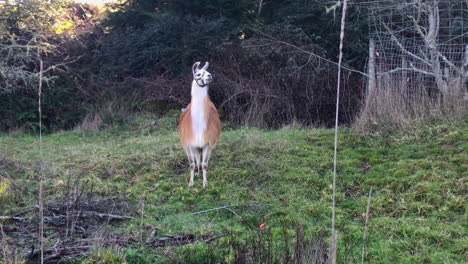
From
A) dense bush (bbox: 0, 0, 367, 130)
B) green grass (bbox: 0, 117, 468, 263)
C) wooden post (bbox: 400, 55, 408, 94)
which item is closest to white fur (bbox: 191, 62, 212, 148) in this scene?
green grass (bbox: 0, 117, 468, 263)

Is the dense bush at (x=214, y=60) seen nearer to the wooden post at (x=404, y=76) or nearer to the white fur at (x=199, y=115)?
the wooden post at (x=404, y=76)

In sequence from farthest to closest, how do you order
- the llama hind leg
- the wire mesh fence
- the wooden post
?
the wooden post → the wire mesh fence → the llama hind leg

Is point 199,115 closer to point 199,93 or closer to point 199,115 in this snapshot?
point 199,115

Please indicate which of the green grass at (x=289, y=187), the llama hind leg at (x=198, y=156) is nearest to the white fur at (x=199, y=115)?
the llama hind leg at (x=198, y=156)

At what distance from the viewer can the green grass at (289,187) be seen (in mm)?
4527

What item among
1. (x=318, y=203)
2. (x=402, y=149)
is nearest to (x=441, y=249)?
(x=318, y=203)

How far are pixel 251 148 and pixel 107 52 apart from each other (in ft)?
28.2

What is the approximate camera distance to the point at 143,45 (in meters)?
14.6

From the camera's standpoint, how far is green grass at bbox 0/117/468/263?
4.53 meters

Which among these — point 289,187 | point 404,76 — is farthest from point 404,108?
point 289,187

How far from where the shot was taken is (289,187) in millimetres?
6488

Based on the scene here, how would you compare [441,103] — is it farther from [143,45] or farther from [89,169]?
[143,45]

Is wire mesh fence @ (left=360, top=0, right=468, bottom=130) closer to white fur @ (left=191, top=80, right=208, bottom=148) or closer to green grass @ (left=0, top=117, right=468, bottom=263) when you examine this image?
green grass @ (left=0, top=117, right=468, bottom=263)

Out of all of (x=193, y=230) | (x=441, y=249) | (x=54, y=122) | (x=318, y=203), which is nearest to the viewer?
(x=441, y=249)
